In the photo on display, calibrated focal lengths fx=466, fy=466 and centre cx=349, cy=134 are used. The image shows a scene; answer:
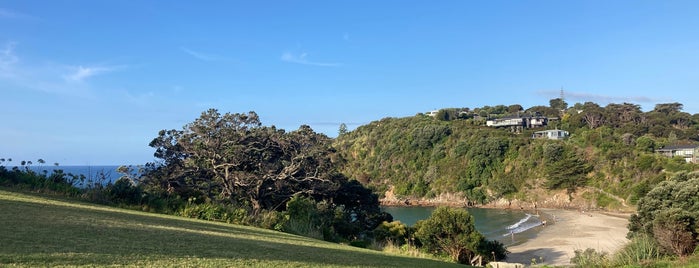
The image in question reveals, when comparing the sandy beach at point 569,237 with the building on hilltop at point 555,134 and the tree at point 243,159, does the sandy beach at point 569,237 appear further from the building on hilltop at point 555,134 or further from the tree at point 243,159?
the building on hilltop at point 555,134

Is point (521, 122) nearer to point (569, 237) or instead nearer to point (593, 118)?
point (593, 118)

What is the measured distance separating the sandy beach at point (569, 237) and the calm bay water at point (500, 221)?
149 cm

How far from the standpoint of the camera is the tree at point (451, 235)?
22.8 m

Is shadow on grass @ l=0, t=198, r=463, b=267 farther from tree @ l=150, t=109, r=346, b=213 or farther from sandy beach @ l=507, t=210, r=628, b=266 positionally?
sandy beach @ l=507, t=210, r=628, b=266

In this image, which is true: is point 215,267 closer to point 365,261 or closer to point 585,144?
point 365,261

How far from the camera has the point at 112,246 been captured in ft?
17.5

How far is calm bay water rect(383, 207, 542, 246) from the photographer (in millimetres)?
46156

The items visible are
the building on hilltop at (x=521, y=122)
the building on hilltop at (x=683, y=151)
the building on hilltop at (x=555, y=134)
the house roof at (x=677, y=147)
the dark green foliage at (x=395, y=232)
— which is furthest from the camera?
the building on hilltop at (x=521, y=122)

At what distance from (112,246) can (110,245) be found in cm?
7

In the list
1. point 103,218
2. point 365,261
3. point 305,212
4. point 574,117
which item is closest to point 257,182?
point 305,212

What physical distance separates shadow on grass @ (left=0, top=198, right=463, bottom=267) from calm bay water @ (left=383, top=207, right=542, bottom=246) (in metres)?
38.5

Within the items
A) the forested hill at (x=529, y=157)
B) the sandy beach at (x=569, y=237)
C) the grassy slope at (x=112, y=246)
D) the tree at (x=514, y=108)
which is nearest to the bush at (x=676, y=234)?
the grassy slope at (x=112, y=246)

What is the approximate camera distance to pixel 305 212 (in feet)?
59.0

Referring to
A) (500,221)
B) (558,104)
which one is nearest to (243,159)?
(500,221)
